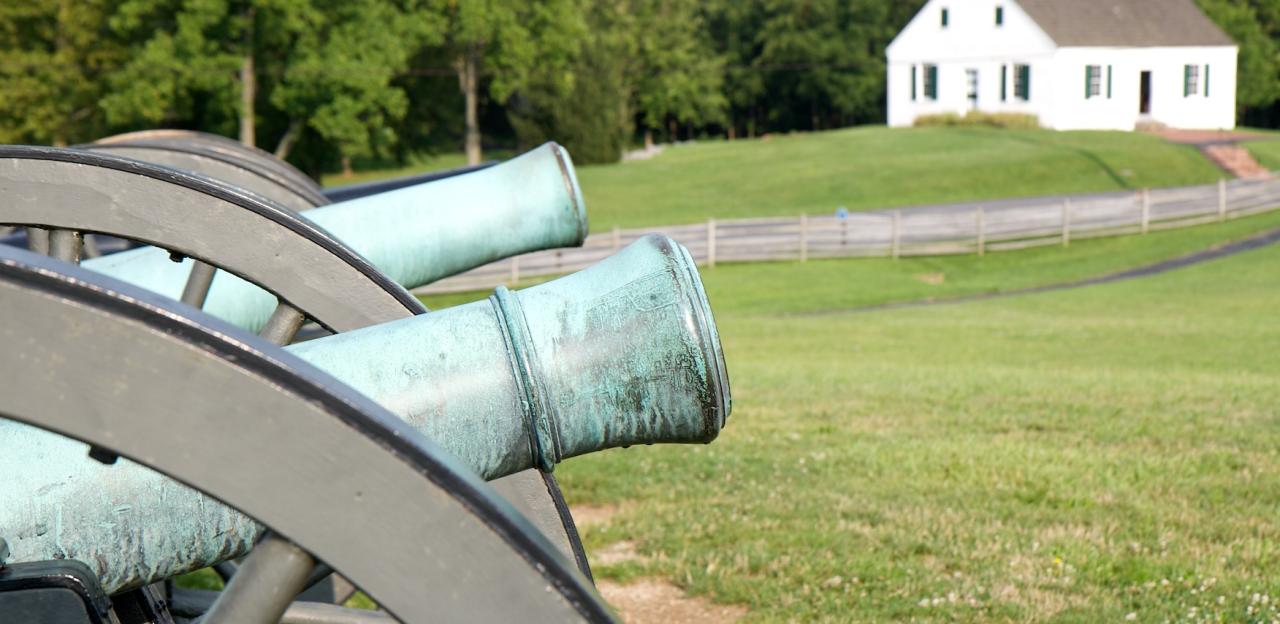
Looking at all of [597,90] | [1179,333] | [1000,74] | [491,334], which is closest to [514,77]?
[597,90]

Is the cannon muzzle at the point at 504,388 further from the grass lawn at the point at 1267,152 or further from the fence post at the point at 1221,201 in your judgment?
the grass lawn at the point at 1267,152

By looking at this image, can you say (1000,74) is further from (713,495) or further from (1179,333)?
(713,495)

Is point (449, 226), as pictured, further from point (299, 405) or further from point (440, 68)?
point (440, 68)

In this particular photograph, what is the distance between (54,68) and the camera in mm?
43625

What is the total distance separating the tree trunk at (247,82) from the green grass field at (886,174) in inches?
436

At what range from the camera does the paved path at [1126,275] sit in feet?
71.9

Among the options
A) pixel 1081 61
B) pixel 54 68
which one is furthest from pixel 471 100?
pixel 1081 61

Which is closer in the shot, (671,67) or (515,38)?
(515,38)

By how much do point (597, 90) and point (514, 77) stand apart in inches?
145

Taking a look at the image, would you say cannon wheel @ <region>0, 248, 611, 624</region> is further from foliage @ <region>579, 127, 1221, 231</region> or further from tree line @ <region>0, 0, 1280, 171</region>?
tree line @ <region>0, 0, 1280, 171</region>

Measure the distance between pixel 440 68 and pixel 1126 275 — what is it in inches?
1578

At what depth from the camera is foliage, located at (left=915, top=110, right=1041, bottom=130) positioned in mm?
54219

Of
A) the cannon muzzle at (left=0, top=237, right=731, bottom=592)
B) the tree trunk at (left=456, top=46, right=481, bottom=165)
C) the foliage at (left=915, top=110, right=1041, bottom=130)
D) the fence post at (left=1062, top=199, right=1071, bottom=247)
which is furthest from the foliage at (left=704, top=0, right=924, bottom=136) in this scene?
the cannon muzzle at (left=0, top=237, right=731, bottom=592)

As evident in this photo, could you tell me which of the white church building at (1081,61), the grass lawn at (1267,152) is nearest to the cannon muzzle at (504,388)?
the grass lawn at (1267,152)
